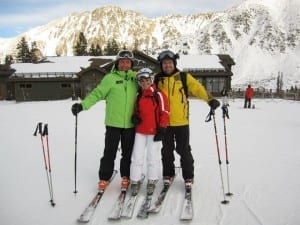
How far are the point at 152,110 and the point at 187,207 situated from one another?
4.82 ft

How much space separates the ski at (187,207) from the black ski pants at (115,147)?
1.01 m

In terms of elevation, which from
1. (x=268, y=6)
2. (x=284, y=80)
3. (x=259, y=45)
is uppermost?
(x=268, y=6)

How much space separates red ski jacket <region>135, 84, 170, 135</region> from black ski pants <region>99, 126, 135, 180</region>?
1.03ft

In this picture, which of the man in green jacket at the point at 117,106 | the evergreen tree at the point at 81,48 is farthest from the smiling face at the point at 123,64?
the evergreen tree at the point at 81,48

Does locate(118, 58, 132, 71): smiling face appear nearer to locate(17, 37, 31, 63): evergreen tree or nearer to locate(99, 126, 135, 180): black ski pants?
locate(99, 126, 135, 180): black ski pants

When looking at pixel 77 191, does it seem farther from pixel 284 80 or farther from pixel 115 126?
pixel 284 80

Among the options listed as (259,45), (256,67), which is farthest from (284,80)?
(259,45)

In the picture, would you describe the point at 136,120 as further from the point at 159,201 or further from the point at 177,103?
the point at 159,201

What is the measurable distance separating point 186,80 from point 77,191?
2.51m

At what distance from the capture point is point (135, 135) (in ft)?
17.9

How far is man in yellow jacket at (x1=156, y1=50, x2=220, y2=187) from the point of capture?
5406 millimetres

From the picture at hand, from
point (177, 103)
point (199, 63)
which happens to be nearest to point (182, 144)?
point (177, 103)

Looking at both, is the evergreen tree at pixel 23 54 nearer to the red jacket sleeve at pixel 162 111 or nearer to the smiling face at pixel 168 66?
the smiling face at pixel 168 66

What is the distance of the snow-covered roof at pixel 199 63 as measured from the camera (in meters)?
40.3
